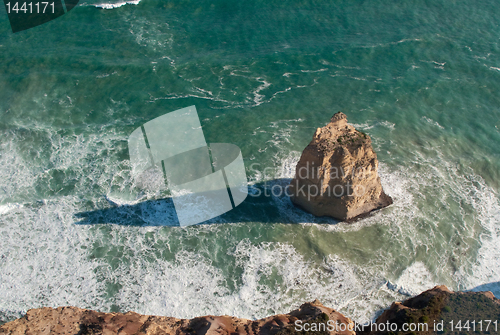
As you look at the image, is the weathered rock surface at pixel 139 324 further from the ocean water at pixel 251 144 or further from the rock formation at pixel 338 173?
the rock formation at pixel 338 173

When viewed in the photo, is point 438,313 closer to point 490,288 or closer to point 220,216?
point 490,288

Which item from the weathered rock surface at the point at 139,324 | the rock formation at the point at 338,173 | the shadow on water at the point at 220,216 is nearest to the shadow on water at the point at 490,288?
the rock formation at the point at 338,173

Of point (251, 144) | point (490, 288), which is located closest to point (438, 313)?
point (490, 288)

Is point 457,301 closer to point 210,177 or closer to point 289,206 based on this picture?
point 289,206

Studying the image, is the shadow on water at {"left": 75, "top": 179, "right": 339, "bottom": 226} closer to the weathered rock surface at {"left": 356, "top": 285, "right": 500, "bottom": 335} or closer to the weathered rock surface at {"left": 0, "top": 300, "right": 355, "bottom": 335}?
the weathered rock surface at {"left": 356, "top": 285, "right": 500, "bottom": 335}

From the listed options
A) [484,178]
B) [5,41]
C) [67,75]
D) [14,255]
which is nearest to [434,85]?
[484,178]

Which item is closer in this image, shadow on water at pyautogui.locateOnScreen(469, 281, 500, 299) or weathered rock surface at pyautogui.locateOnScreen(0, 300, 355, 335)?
weathered rock surface at pyautogui.locateOnScreen(0, 300, 355, 335)

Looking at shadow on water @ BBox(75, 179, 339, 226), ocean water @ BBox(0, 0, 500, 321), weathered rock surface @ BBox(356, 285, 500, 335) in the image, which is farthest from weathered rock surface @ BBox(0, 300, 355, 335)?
shadow on water @ BBox(75, 179, 339, 226)
